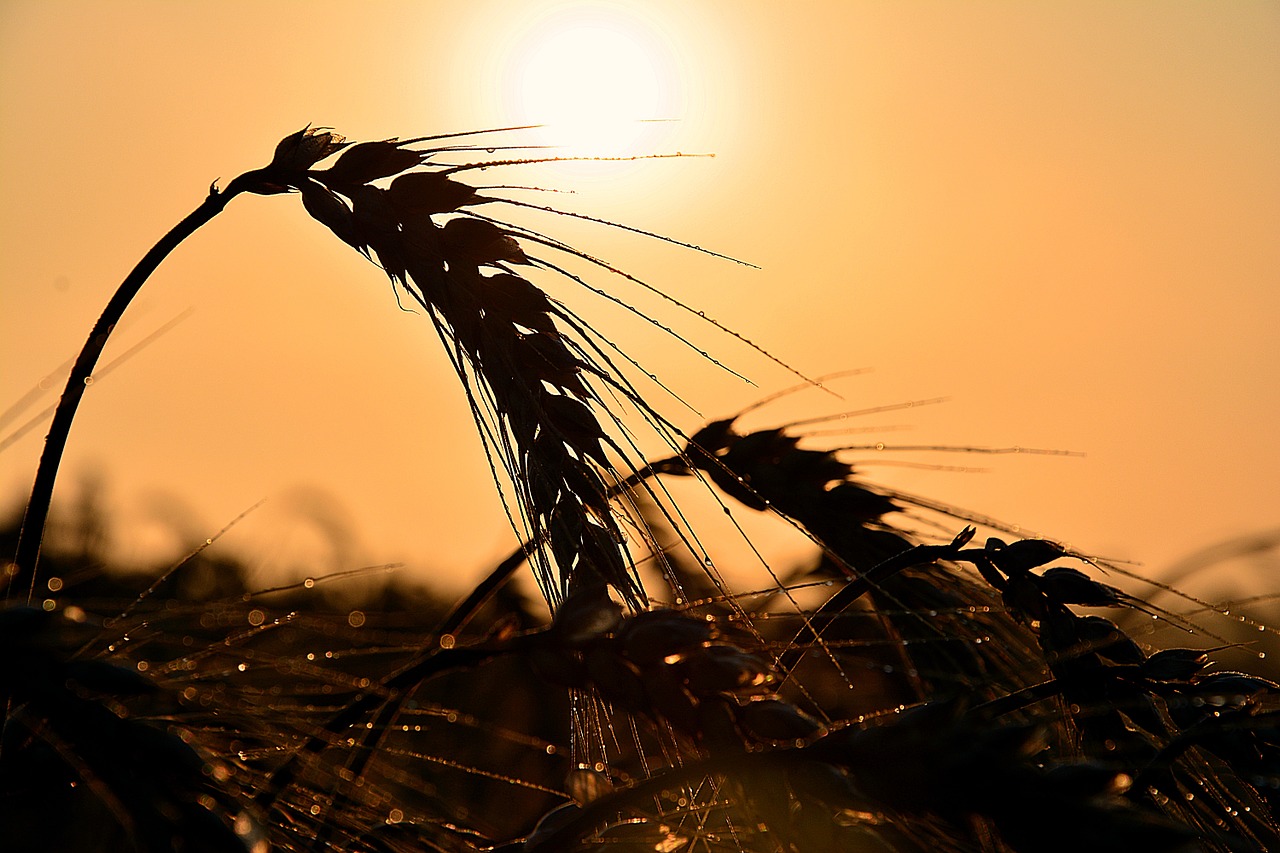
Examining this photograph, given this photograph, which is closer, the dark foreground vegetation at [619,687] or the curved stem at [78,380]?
the dark foreground vegetation at [619,687]

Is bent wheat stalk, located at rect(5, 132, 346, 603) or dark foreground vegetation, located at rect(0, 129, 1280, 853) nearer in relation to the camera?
dark foreground vegetation, located at rect(0, 129, 1280, 853)

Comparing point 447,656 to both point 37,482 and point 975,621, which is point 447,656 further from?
point 975,621

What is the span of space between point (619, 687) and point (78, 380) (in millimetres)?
979

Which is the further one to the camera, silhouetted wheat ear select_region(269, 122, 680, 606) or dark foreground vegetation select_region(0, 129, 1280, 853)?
silhouetted wheat ear select_region(269, 122, 680, 606)

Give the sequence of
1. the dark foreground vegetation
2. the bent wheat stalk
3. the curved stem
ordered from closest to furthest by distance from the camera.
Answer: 1. the dark foreground vegetation
2. the curved stem
3. the bent wheat stalk

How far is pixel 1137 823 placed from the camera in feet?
2.02

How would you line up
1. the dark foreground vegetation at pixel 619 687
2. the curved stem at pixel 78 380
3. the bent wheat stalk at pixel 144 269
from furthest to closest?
the bent wheat stalk at pixel 144 269 → the curved stem at pixel 78 380 → the dark foreground vegetation at pixel 619 687

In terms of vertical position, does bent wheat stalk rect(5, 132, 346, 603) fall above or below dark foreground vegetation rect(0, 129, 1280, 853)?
above

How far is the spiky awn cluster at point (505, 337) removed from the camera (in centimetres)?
115

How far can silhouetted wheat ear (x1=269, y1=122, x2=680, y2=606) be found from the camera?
1151mm

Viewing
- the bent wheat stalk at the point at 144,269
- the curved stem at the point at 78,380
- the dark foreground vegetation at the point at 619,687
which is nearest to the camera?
the dark foreground vegetation at the point at 619,687

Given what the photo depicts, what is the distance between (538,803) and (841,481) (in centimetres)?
129

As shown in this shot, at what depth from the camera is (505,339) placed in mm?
1229

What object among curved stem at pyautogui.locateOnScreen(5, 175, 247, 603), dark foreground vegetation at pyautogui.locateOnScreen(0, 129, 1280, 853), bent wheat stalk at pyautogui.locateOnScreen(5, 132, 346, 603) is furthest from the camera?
bent wheat stalk at pyautogui.locateOnScreen(5, 132, 346, 603)
